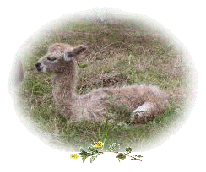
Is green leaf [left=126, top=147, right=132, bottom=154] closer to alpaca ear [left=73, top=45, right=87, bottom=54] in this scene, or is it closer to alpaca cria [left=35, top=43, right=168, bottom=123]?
alpaca cria [left=35, top=43, right=168, bottom=123]

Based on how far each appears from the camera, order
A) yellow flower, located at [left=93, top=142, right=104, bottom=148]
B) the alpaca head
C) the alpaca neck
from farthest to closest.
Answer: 1. the alpaca neck
2. the alpaca head
3. yellow flower, located at [left=93, top=142, right=104, bottom=148]

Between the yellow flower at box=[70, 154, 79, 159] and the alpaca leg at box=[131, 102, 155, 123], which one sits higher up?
the alpaca leg at box=[131, 102, 155, 123]

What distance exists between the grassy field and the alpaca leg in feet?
0.31

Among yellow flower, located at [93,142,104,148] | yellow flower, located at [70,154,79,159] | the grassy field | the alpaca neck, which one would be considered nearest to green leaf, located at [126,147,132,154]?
the grassy field

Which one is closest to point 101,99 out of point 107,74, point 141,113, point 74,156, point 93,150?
point 107,74

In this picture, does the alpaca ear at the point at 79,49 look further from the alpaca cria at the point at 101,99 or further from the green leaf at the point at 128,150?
the green leaf at the point at 128,150

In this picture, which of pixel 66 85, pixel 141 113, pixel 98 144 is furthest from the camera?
pixel 66 85

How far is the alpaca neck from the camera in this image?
4508mm

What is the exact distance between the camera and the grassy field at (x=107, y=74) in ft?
13.3

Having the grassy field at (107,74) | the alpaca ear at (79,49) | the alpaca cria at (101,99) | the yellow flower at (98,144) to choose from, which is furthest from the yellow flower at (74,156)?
the alpaca ear at (79,49)

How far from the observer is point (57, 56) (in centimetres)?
452

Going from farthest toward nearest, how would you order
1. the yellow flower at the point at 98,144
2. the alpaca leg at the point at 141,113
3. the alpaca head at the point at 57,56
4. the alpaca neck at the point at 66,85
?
the alpaca neck at the point at 66,85 < the alpaca head at the point at 57,56 < the alpaca leg at the point at 141,113 < the yellow flower at the point at 98,144

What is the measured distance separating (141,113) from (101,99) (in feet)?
1.81

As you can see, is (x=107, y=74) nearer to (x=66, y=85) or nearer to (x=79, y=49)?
(x=79, y=49)
